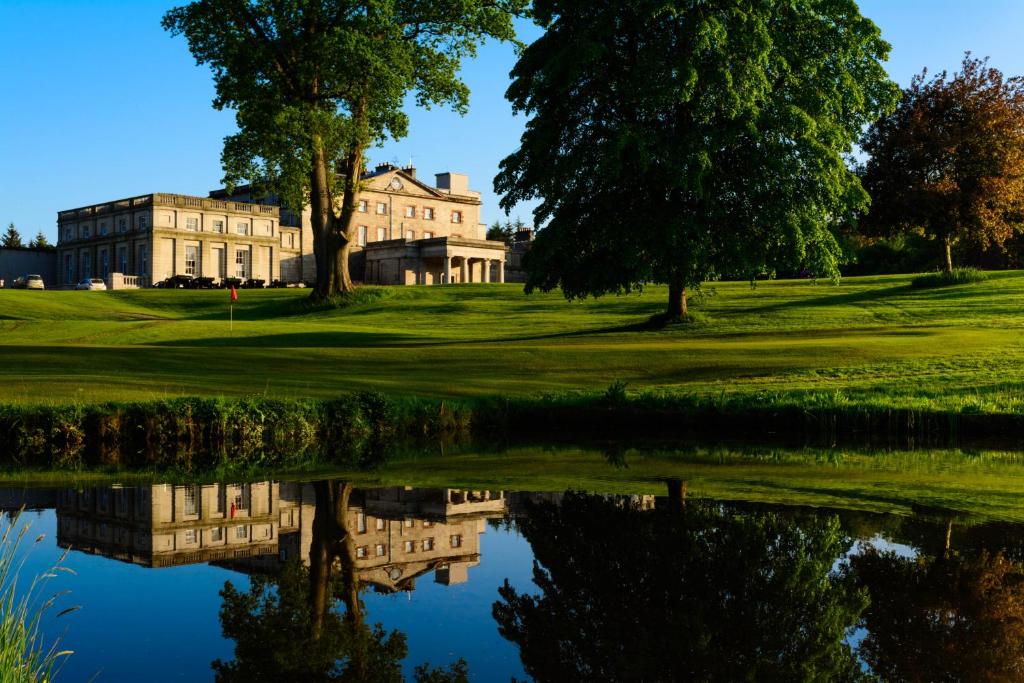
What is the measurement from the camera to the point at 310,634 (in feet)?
24.6

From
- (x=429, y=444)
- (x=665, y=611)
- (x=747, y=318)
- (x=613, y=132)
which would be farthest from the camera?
(x=747, y=318)

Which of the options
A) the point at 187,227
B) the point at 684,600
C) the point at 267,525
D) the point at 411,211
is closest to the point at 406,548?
the point at 267,525

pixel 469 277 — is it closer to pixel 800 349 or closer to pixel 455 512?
pixel 800 349

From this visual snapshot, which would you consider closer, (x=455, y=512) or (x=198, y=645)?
(x=198, y=645)

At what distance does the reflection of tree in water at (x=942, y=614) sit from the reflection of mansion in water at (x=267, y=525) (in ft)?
13.1

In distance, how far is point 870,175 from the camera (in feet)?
158

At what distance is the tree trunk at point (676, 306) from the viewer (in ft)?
123

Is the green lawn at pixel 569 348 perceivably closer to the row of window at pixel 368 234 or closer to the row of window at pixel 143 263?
the row of window at pixel 143 263

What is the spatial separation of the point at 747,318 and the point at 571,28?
46.4 ft

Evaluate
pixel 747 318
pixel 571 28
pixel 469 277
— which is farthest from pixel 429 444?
pixel 469 277

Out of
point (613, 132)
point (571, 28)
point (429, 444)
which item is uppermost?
point (571, 28)

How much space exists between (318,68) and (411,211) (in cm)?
5741

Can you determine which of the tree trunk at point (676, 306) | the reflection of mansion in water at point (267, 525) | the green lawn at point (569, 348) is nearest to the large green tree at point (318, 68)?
the green lawn at point (569, 348)

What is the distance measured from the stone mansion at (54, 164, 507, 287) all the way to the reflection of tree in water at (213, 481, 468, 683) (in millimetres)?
71439
